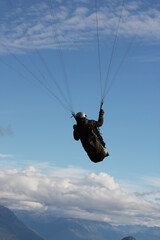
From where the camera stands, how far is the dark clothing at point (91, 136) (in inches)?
1195

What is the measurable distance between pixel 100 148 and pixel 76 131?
7.49 ft

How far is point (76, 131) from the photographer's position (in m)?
30.8

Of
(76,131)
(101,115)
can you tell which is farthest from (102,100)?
(76,131)

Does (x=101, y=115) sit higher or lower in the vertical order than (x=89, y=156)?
higher

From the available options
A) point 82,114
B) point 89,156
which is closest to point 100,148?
point 89,156

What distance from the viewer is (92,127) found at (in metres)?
30.5

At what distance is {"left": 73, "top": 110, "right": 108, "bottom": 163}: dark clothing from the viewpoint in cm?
3036

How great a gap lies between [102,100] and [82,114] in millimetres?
1835

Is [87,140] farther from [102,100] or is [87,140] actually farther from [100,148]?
[102,100]

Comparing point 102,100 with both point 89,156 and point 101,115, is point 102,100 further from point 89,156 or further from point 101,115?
point 89,156

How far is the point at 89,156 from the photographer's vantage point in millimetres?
31109

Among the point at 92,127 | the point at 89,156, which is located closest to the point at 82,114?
the point at 92,127

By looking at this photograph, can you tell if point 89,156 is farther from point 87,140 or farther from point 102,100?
point 102,100

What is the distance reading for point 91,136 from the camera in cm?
3064
